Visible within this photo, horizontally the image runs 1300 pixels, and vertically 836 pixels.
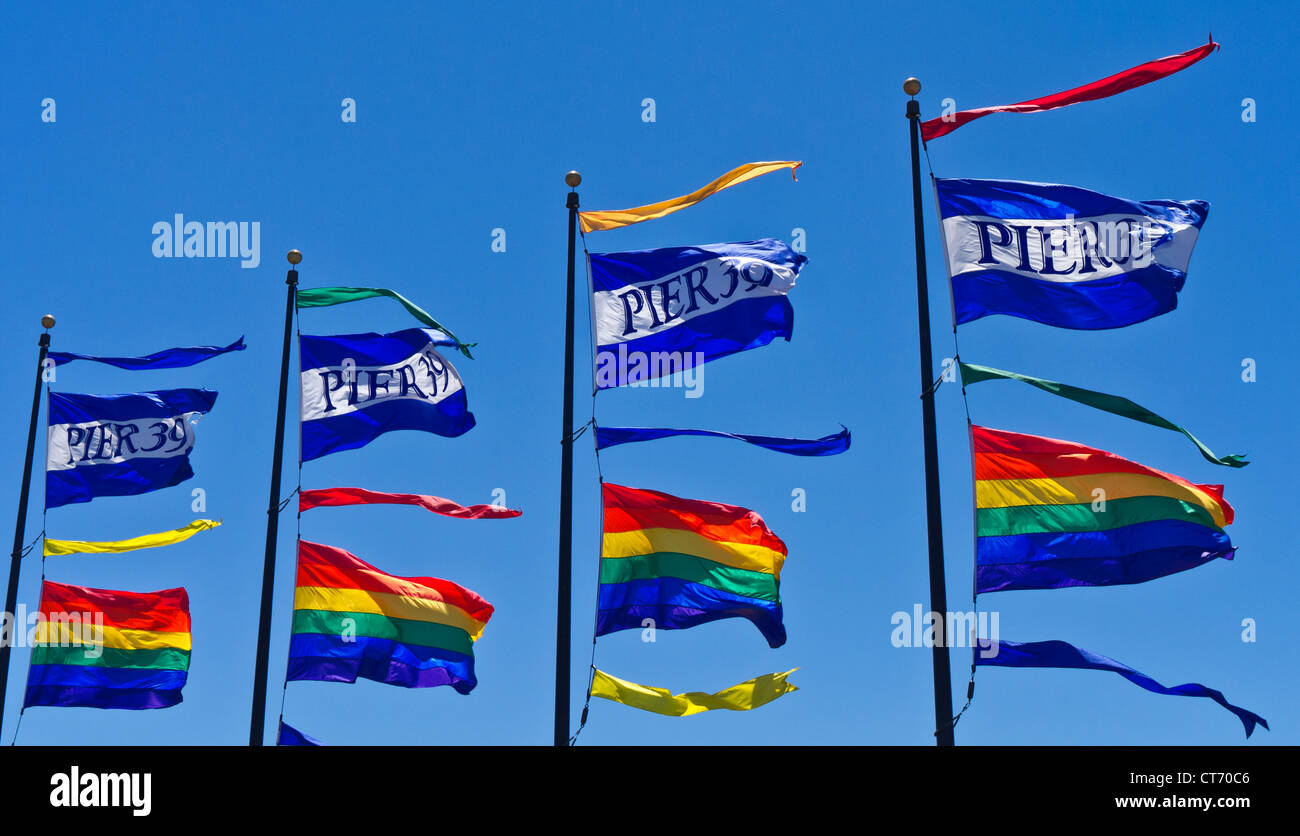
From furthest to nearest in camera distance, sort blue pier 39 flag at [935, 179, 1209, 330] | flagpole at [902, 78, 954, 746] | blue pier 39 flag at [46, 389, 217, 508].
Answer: blue pier 39 flag at [46, 389, 217, 508] < blue pier 39 flag at [935, 179, 1209, 330] < flagpole at [902, 78, 954, 746]

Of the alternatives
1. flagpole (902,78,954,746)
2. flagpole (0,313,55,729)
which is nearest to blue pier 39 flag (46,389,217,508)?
flagpole (0,313,55,729)

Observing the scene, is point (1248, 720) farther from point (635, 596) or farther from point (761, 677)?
point (635, 596)

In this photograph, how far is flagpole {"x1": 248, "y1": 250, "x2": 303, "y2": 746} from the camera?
18750 mm

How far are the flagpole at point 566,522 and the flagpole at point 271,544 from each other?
15.7 ft

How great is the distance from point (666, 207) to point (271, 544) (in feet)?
24.5

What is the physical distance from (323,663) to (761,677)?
6.64 m

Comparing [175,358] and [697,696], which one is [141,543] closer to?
[175,358]

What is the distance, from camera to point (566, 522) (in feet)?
56.5

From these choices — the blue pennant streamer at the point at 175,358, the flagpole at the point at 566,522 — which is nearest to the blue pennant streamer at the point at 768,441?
the flagpole at the point at 566,522

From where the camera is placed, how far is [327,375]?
822 inches

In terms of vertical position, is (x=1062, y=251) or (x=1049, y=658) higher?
(x=1062, y=251)

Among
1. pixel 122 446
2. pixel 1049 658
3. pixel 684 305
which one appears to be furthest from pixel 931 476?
pixel 122 446

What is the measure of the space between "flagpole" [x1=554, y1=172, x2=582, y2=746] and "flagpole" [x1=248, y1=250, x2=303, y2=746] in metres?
4.79

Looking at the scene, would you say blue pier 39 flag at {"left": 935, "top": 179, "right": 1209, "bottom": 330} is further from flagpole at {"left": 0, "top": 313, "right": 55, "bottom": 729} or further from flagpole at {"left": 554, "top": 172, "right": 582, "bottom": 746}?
flagpole at {"left": 0, "top": 313, "right": 55, "bottom": 729}
